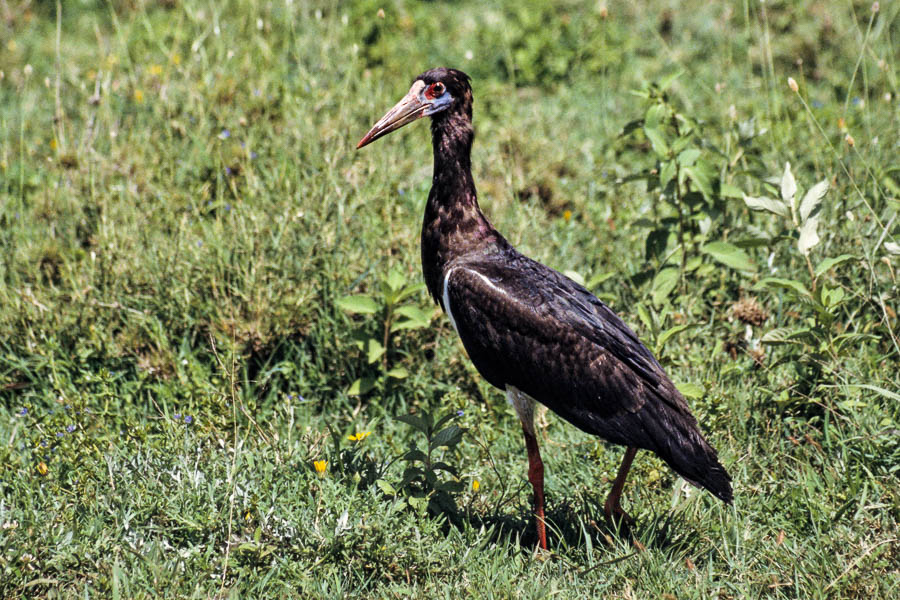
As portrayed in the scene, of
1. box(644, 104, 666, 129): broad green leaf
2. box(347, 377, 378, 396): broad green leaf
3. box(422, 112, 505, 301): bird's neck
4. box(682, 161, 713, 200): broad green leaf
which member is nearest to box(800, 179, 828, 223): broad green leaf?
box(682, 161, 713, 200): broad green leaf

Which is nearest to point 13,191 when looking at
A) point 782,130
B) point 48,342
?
point 48,342

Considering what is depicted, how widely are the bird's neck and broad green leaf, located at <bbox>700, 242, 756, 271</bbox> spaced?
116 centimetres

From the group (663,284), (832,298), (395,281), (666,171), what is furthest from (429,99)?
(832,298)

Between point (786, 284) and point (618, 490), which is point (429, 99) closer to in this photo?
point (786, 284)

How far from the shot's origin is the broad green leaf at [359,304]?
4.49 meters

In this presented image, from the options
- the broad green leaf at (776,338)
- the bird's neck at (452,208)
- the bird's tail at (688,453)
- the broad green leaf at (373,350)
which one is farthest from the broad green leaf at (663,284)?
the broad green leaf at (373,350)

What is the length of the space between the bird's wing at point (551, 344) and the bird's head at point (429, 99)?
695mm

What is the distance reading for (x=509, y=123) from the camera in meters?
6.38

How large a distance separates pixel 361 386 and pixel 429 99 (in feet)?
4.76

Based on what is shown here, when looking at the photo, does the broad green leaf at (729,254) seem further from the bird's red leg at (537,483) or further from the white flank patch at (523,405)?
the bird's red leg at (537,483)

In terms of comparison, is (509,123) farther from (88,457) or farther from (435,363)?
(88,457)

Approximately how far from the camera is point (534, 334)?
384 cm

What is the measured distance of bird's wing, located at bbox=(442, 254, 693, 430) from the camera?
12.3 ft

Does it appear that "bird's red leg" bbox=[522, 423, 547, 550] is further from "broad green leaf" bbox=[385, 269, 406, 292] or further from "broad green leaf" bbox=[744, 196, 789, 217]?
"broad green leaf" bbox=[744, 196, 789, 217]
